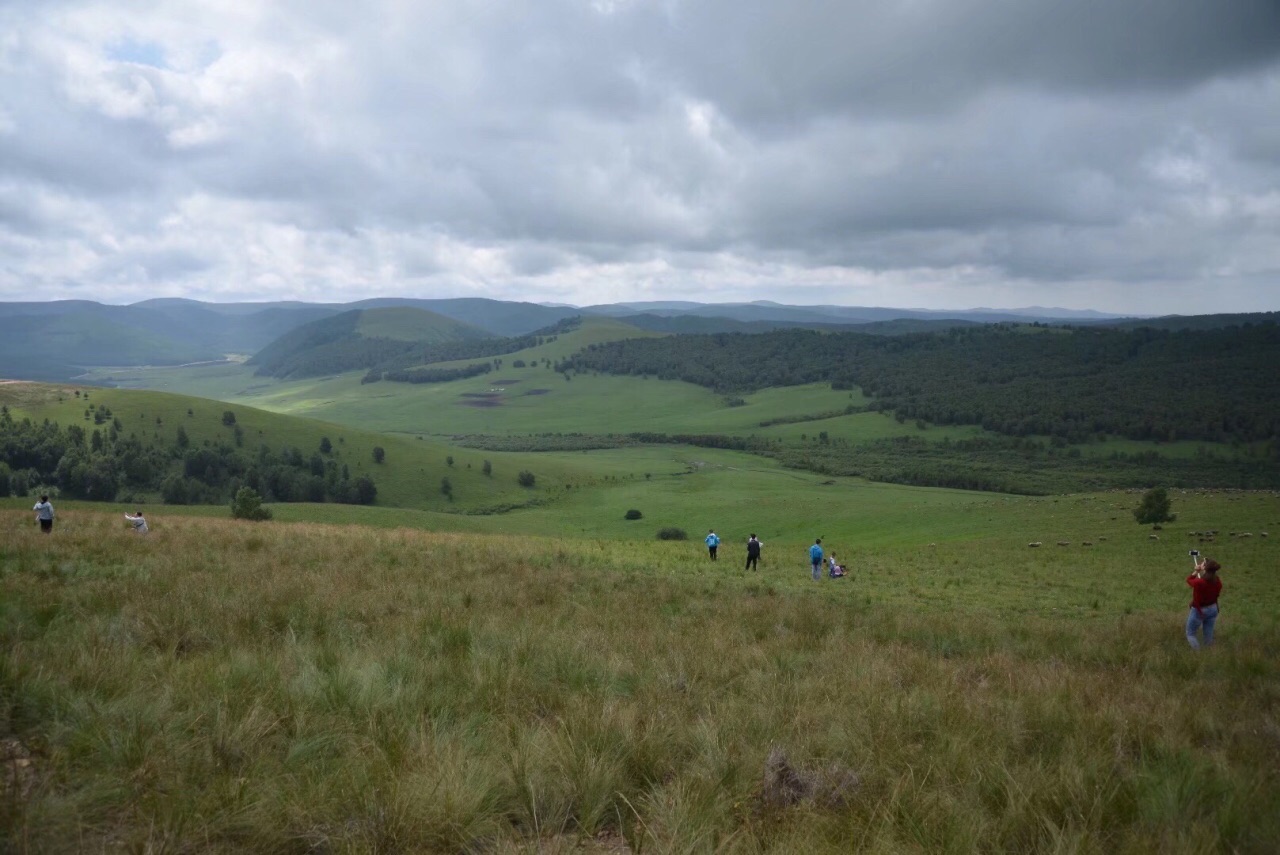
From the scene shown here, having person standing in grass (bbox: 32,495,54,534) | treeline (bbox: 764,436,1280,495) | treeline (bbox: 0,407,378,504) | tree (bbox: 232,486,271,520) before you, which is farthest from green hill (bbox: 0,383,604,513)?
person standing in grass (bbox: 32,495,54,534)

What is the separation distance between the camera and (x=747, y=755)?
4520 mm

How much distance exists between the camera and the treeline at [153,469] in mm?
94625

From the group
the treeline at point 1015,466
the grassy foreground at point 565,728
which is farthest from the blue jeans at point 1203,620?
the treeline at point 1015,466

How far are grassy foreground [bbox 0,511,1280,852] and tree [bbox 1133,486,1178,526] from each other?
133 ft

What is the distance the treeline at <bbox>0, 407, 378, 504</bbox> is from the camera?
94625 millimetres

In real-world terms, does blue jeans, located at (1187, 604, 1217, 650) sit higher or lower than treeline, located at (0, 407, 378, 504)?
higher

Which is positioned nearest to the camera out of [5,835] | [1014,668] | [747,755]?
[5,835]

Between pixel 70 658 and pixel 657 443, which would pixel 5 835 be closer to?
pixel 70 658

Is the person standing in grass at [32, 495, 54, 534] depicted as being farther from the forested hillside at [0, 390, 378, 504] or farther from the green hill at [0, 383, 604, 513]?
the forested hillside at [0, 390, 378, 504]

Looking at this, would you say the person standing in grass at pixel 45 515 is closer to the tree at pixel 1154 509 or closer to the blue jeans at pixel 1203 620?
the blue jeans at pixel 1203 620

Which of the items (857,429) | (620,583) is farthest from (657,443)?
(620,583)

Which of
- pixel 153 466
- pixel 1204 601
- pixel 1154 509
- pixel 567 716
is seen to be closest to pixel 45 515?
pixel 567 716

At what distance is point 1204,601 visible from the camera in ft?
39.1

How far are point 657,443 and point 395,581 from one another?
17424 centimetres
